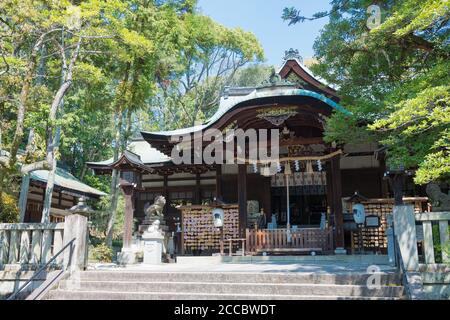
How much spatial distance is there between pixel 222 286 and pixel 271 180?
844cm

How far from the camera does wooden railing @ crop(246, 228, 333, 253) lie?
1172 cm

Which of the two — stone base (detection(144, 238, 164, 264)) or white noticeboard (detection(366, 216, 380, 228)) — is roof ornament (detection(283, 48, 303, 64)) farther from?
stone base (detection(144, 238, 164, 264))

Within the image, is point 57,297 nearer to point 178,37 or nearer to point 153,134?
point 153,134

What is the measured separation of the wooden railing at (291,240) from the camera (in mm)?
11719

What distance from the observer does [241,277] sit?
7215mm

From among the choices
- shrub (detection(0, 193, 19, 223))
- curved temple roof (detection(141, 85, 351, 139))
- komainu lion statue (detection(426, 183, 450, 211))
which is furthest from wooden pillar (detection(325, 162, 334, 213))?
shrub (detection(0, 193, 19, 223))

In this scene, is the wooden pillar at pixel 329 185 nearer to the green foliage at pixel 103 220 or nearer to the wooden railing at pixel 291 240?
the wooden railing at pixel 291 240

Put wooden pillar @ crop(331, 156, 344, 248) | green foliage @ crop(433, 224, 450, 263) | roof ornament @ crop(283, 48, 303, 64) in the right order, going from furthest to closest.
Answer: roof ornament @ crop(283, 48, 303, 64) → wooden pillar @ crop(331, 156, 344, 248) → green foliage @ crop(433, 224, 450, 263)

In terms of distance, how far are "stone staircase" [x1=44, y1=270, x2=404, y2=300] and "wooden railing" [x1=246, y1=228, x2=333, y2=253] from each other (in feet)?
15.9

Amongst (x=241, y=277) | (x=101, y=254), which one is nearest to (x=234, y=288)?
(x=241, y=277)

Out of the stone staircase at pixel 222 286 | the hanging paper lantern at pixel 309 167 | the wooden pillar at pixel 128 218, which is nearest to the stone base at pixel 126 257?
the wooden pillar at pixel 128 218
